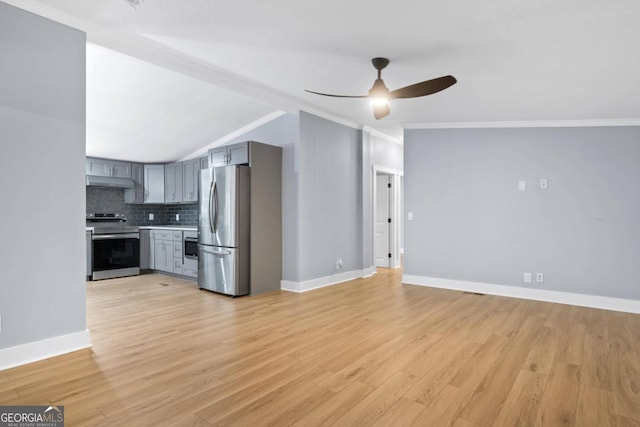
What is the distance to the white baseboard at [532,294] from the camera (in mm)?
4387

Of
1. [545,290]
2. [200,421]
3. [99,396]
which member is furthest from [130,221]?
[545,290]

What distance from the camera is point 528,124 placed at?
16.1 ft

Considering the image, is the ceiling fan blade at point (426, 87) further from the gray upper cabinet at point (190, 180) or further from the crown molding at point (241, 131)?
the gray upper cabinet at point (190, 180)

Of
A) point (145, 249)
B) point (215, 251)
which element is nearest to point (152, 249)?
point (145, 249)

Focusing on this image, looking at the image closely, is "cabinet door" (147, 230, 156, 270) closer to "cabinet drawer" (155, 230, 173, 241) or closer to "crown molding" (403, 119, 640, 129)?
"cabinet drawer" (155, 230, 173, 241)

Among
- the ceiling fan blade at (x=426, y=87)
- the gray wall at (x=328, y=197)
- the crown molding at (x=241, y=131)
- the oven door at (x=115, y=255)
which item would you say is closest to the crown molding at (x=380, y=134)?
the gray wall at (x=328, y=197)

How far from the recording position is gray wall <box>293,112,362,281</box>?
526 cm

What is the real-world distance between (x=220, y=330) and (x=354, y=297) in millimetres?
1988

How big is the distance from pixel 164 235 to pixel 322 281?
10.8 feet

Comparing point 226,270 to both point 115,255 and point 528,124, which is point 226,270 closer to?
point 115,255

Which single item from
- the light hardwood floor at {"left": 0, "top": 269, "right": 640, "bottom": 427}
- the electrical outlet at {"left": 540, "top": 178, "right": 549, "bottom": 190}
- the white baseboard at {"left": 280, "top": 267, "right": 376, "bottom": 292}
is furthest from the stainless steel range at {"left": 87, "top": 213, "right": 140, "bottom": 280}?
the electrical outlet at {"left": 540, "top": 178, "right": 549, "bottom": 190}

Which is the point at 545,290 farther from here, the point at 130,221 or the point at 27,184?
the point at 130,221

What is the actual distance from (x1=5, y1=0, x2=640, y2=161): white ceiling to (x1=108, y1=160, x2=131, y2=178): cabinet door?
6.81 feet

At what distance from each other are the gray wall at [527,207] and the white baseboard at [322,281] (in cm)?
89
